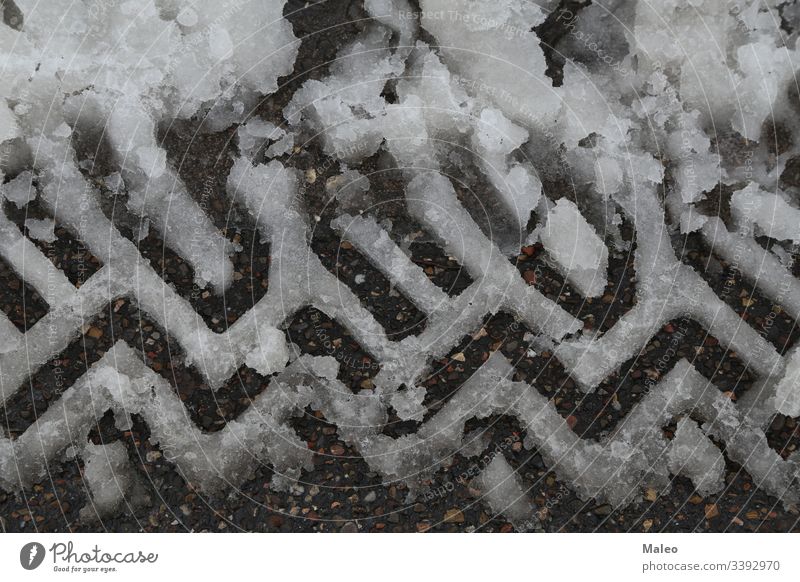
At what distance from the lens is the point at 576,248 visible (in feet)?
2.14

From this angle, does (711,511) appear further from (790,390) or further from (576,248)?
(576,248)

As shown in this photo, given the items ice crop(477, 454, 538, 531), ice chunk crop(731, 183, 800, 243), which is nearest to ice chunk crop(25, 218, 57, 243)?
ice crop(477, 454, 538, 531)

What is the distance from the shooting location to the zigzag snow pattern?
647 millimetres

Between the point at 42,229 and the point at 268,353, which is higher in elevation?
the point at 42,229

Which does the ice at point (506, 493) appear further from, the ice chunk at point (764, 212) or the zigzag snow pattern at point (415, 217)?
the ice chunk at point (764, 212)

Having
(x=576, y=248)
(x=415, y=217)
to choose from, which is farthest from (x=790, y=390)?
(x=415, y=217)

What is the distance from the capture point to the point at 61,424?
0.65 meters

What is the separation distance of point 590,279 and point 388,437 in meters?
0.27

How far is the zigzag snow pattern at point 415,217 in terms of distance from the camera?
0.65 m
